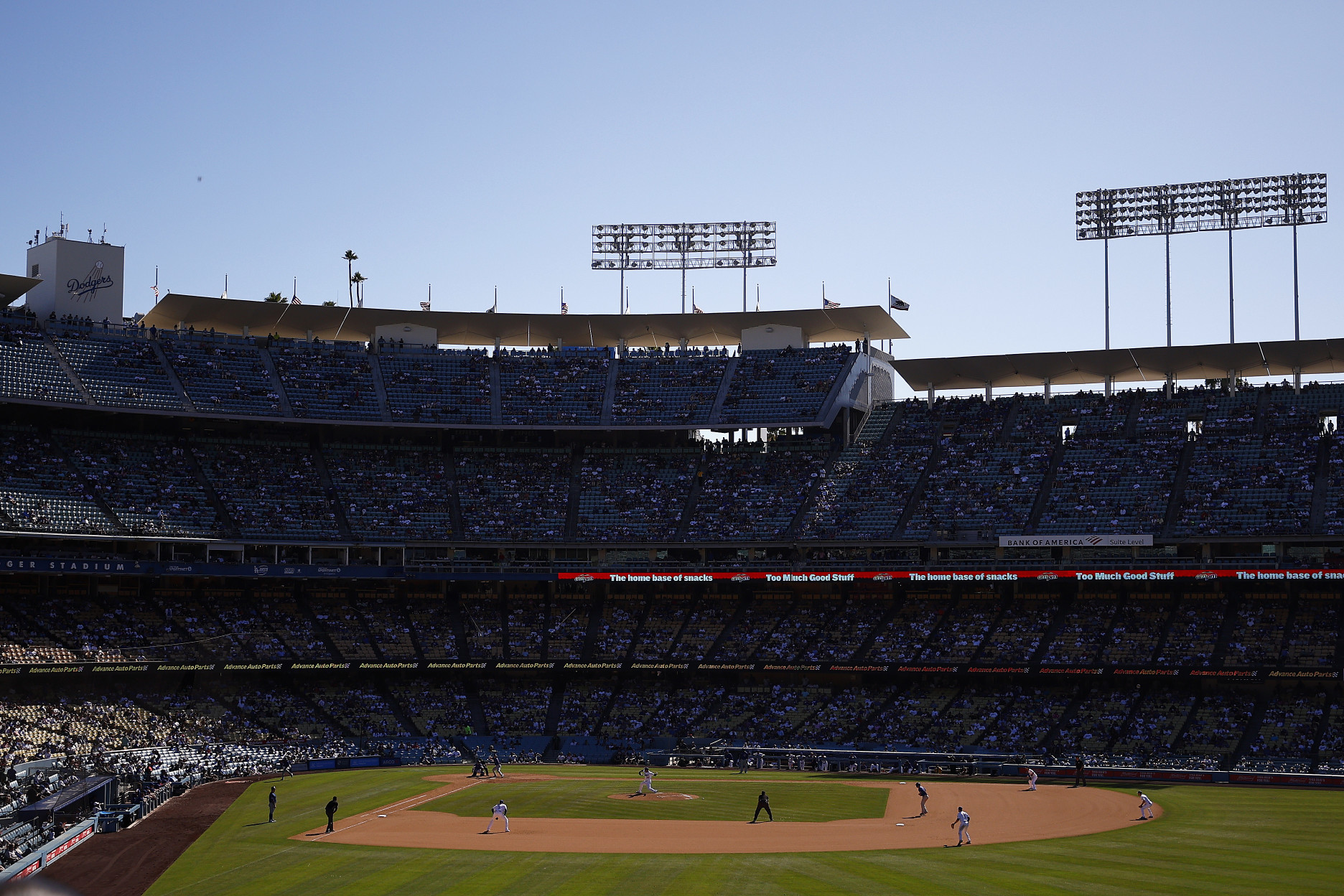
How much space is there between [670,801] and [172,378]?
46.3 meters

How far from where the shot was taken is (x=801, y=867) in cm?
3694

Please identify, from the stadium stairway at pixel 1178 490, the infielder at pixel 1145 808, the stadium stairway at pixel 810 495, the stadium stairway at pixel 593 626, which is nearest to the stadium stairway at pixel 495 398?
the stadium stairway at pixel 593 626

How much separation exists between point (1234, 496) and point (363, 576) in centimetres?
5164

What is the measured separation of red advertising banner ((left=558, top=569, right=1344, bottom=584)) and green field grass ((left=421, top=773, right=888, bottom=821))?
18.8 meters

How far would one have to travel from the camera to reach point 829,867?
36.9m

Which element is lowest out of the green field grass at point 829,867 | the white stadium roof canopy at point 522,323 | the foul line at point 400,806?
the foul line at point 400,806

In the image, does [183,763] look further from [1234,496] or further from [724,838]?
[1234,496]

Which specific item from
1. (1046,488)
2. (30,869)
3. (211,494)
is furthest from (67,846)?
(1046,488)

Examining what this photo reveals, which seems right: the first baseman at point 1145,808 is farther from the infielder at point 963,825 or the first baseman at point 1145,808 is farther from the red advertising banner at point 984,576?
the red advertising banner at point 984,576

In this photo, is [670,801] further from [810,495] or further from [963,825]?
[810,495]

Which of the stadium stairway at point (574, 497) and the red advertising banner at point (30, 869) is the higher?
the stadium stairway at point (574, 497)

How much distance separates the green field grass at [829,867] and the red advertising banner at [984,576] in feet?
77.6

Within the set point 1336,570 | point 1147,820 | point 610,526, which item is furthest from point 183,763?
point 1336,570

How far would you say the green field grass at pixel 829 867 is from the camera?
33.6 meters
